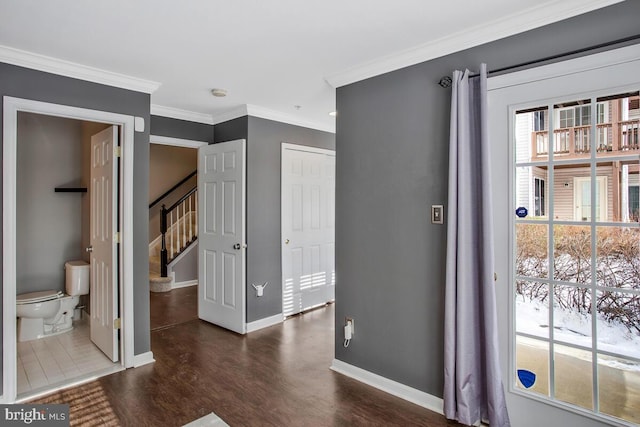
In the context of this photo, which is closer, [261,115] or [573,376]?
[573,376]

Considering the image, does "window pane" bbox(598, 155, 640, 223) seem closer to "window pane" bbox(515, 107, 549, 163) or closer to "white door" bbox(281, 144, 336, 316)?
"window pane" bbox(515, 107, 549, 163)

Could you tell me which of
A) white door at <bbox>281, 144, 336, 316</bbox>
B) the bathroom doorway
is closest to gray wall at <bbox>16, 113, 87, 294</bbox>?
the bathroom doorway

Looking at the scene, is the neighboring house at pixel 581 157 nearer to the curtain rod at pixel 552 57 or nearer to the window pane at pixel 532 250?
the window pane at pixel 532 250

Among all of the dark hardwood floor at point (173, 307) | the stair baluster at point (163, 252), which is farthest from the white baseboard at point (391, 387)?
the stair baluster at point (163, 252)

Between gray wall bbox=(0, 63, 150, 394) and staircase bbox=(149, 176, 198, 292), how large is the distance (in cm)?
279

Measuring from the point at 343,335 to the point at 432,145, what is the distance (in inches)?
67.4

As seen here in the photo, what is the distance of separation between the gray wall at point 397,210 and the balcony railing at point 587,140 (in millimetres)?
458

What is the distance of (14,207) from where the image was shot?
254 cm

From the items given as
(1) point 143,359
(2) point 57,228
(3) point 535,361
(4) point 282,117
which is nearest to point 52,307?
(2) point 57,228

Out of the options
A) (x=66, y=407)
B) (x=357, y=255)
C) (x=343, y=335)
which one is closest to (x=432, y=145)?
(x=357, y=255)

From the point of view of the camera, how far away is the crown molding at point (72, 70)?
248 centimetres

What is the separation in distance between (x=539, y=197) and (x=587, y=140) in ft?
1.24

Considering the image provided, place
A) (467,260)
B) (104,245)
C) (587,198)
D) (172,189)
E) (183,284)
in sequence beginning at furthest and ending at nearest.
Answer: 1. (172,189)
2. (183,284)
3. (104,245)
4. (467,260)
5. (587,198)

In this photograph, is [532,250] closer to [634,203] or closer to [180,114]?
[634,203]
